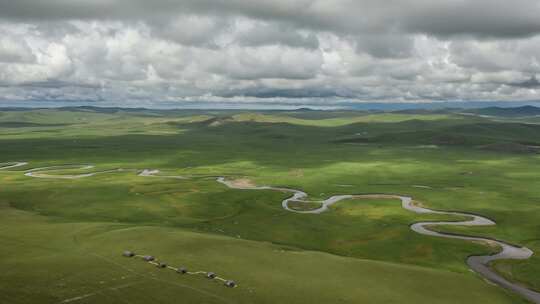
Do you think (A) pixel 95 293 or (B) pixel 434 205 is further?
(B) pixel 434 205

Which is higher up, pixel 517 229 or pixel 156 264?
pixel 156 264

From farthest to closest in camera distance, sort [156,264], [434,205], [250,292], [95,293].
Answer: [434,205], [156,264], [250,292], [95,293]

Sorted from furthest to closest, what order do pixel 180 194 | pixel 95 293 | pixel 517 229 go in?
pixel 180 194
pixel 517 229
pixel 95 293

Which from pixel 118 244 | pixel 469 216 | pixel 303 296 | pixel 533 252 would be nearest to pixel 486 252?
pixel 533 252

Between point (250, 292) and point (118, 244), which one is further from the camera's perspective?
point (118, 244)

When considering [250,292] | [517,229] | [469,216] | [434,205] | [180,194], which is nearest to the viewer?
[250,292]

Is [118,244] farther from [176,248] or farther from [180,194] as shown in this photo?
[180,194]

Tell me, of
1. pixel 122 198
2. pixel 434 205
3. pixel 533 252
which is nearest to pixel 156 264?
pixel 533 252

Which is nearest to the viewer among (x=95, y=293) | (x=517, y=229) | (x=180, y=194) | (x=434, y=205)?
(x=95, y=293)

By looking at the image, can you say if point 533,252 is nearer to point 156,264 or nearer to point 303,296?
point 303,296
